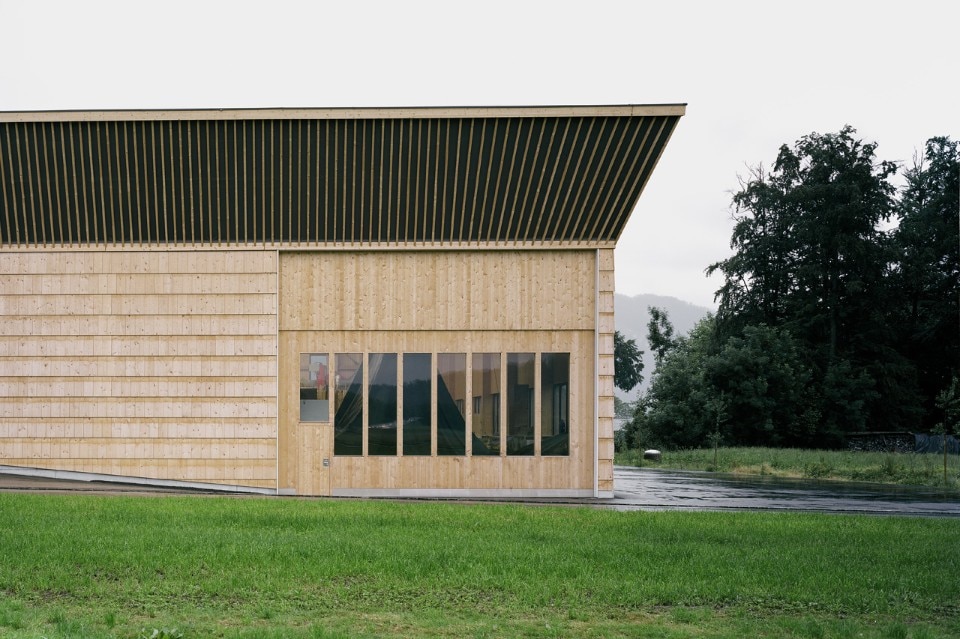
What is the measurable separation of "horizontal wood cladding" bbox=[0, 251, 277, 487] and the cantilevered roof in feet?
2.79

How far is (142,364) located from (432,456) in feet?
23.2

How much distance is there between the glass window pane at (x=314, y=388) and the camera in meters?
22.3

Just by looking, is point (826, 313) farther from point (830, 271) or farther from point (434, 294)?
point (434, 294)

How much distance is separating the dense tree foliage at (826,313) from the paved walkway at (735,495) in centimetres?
2275

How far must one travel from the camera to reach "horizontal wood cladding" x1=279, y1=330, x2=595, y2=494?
72.5ft

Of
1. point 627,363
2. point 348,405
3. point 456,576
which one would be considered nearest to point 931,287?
point 627,363

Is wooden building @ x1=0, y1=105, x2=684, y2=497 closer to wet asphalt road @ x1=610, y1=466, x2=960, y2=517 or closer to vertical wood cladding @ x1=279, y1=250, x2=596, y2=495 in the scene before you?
vertical wood cladding @ x1=279, y1=250, x2=596, y2=495

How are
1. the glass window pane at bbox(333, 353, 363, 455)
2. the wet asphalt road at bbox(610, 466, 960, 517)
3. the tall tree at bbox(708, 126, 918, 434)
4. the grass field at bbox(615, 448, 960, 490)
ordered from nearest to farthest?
the wet asphalt road at bbox(610, 466, 960, 517) → the glass window pane at bbox(333, 353, 363, 455) → the grass field at bbox(615, 448, 960, 490) → the tall tree at bbox(708, 126, 918, 434)

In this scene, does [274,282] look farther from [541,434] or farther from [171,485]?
[541,434]

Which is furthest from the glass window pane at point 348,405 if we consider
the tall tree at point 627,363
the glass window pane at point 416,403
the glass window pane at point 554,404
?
the tall tree at point 627,363

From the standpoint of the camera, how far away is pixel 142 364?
2225cm

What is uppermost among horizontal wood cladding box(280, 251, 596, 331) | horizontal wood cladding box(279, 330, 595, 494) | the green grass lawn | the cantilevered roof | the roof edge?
the roof edge

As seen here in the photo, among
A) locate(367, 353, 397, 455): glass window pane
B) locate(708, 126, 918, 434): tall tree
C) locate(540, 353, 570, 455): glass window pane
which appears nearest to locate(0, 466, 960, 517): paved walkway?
locate(540, 353, 570, 455): glass window pane

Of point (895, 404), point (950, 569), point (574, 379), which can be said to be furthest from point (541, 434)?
point (895, 404)
